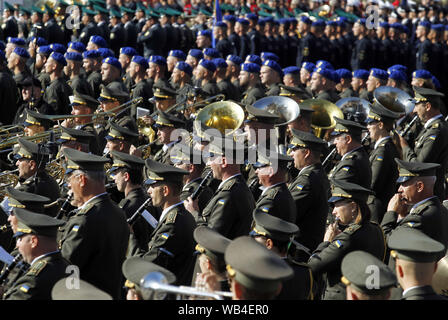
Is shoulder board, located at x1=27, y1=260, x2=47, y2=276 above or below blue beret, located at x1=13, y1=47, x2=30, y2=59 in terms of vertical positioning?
above

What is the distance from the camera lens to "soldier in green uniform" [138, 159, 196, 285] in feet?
24.3

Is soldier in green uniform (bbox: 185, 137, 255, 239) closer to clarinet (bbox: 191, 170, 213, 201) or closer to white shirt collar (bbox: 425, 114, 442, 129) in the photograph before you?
clarinet (bbox: 191, 170, 213, 201)

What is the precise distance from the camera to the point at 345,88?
56.7 feet

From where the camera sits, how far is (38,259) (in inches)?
247

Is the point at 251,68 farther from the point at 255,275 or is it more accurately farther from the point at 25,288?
the point at 255,275

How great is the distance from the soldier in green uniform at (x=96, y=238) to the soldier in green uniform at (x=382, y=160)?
4.26 m

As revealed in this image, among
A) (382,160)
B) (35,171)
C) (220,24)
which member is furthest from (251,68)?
(35,171)

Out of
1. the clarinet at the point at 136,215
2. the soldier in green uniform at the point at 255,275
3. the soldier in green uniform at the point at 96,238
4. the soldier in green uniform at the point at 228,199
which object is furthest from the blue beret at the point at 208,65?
the soldier in green uniform at the point at 255,275

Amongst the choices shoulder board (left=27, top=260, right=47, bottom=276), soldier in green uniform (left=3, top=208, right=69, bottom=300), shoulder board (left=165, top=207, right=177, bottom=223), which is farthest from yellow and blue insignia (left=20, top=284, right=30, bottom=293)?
shoulder board (left=165, top=207, right=177, bottom=223)

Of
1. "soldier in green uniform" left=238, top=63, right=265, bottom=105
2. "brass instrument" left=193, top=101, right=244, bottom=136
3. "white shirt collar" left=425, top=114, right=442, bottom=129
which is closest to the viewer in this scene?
"brass instrument" left=193, top=101, right=244, bottom=136

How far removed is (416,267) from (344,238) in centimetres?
167

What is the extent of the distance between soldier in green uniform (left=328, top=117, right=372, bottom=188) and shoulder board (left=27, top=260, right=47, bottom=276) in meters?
4.59
